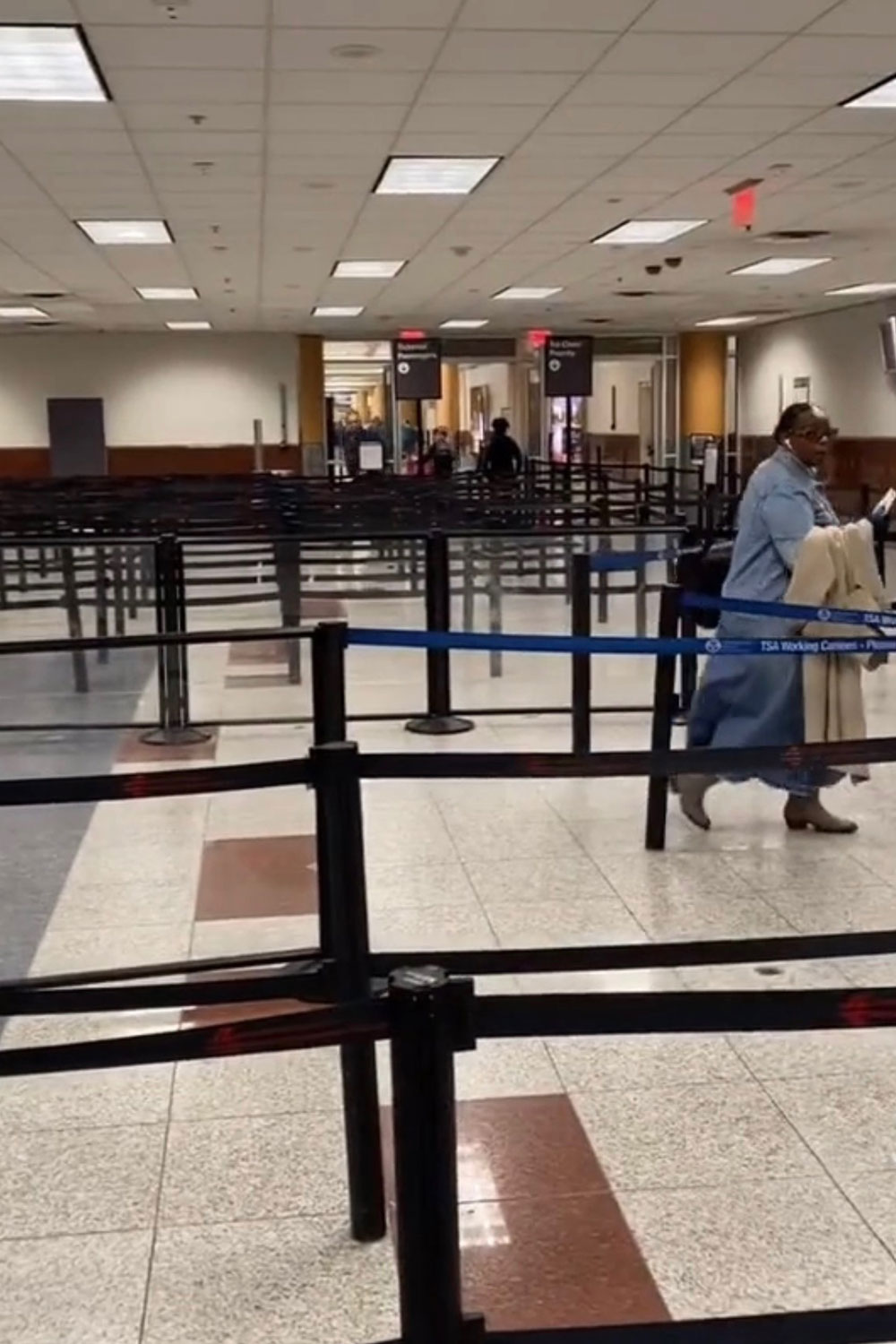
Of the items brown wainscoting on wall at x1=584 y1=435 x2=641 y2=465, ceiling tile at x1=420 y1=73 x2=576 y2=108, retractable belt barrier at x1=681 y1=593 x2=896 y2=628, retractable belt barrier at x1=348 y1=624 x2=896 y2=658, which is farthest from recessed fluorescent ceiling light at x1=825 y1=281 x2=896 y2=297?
retractable belt barrier at x1=348 y1=624 x2=896 y2=658

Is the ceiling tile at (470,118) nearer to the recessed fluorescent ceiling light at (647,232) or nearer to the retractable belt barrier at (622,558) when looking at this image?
the retractable belt barrier at (622,558)

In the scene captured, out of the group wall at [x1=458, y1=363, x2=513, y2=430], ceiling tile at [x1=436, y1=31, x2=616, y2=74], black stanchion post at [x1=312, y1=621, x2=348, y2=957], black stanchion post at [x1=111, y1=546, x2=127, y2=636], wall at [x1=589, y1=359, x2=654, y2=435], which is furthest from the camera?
wall at [x1=458, y1=363, x2=513, y2=430]

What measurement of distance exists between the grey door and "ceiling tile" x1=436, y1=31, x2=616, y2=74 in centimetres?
1901

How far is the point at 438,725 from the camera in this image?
22.5ft

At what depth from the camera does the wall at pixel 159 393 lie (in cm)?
2488

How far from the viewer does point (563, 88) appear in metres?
7.25

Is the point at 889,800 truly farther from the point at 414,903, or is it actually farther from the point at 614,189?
the point at 614,189

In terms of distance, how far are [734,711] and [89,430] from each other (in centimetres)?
2151

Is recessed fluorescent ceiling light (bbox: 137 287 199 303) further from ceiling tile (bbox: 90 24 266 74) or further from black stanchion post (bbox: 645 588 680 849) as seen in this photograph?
black stanchion post (bbox: 645 588 680 849)

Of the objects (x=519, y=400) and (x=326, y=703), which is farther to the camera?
(x=519, y=400)

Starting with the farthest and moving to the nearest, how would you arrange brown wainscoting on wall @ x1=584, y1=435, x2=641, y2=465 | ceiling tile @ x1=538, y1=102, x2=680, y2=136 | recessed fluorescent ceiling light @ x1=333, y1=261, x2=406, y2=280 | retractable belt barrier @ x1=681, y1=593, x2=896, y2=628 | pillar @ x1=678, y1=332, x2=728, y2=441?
brown wainscoting on wall @ x1=584, y1=435, x2=641, y2=465 → pillar @ x1=678, y1=332, x2=728, y2=441 → recessed fluorescent ceiling light @ x1=333, y1=261, x2=406, y2=280 → ceiling tile @ x1=538, y1=102, x2=680, y2=136 → retractable belt barrier @ x1=681, y1=593, x2=896, y2=628

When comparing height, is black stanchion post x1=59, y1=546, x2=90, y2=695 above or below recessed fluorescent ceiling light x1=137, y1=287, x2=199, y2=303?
below

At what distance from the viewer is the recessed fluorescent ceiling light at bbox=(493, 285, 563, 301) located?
17.8 metres

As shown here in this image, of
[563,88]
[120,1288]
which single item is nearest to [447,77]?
[563,88]
